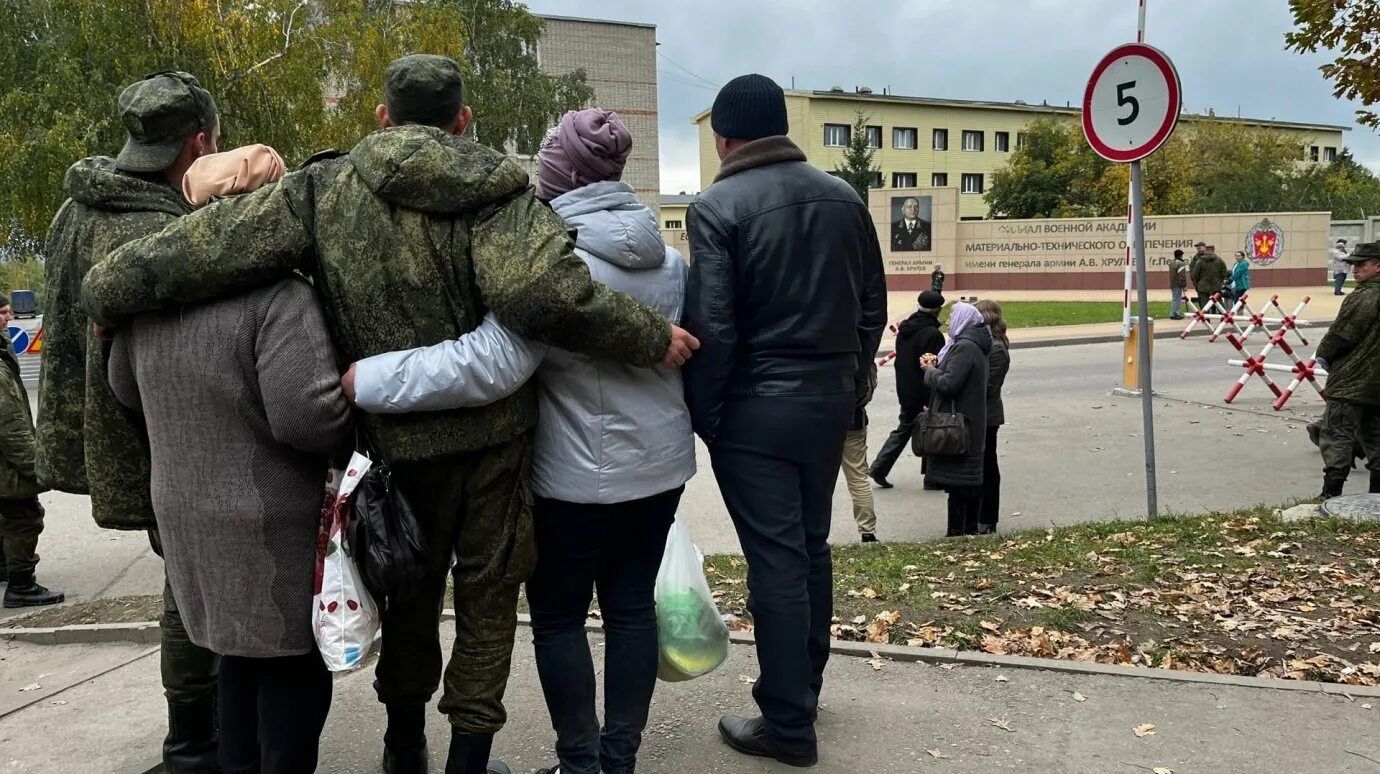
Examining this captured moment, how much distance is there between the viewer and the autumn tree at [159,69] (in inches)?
609

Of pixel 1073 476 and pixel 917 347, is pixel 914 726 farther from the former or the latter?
pixel 1073 476

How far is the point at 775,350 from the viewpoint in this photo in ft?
9.95

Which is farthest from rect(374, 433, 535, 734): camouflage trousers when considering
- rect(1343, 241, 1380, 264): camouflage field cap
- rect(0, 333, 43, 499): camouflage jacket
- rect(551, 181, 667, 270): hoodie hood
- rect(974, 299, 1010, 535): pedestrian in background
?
rect(1343, 241, 1380, 264): camouflage field cap

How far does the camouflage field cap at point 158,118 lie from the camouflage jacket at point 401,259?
26.9 inches

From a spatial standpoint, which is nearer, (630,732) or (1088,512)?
(630,732)

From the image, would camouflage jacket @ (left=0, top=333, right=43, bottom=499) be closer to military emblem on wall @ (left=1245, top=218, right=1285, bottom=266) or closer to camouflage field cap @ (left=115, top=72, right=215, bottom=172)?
camouflage field cap @ (left=115, top=72, right=215, bottom=172)

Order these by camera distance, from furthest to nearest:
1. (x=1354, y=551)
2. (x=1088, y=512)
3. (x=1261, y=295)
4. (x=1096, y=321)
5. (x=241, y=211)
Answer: (x=1261, y=295) → (x=1096, y=321) → (x=1088, y=512) → (x=1354, y=551) → (x=241, y=211)

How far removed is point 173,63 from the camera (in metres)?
16.0

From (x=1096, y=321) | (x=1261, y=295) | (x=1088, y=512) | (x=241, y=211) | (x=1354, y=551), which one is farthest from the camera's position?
(x=1261, y=295)

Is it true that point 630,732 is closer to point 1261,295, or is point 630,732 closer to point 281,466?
point 281,466

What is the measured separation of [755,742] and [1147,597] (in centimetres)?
243

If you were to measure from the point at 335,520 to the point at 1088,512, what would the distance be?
6.74 m

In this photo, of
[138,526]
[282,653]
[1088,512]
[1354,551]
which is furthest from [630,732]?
[1088,512]

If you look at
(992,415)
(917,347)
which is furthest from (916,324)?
(992,415)
